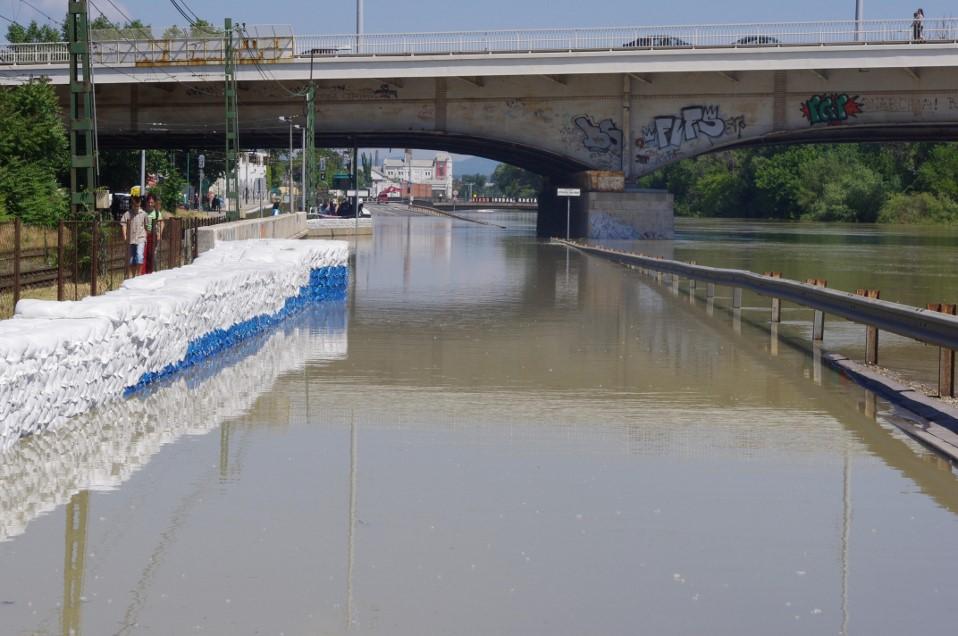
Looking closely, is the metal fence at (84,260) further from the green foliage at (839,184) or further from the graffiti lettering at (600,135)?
the green foliage at (839,184)

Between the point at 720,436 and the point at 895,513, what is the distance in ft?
8.88

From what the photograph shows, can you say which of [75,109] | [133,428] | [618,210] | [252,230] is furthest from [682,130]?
[133,428]

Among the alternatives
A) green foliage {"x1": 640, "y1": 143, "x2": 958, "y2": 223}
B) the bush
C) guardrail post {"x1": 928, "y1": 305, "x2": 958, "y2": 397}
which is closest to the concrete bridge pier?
guardrail post {"x1": 928, "y1": 305, "x2": 958, "y2": 397}

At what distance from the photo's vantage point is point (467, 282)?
3209 centimetres

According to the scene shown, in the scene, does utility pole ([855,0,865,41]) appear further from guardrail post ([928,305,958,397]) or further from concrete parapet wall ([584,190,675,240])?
guardrail post ([928,305,958,397])

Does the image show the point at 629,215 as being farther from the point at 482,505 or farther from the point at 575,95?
the point at 482,505

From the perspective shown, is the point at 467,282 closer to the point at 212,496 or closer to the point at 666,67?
the point at 212,496

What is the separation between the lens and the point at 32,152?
5906 cm

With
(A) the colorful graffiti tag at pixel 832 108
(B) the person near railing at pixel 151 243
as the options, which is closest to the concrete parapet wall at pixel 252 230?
(B) the person near railing at pixel 151 243

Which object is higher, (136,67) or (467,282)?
(136,67)

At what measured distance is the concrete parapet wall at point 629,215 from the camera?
2712 inches

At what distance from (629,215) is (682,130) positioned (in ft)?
15.3

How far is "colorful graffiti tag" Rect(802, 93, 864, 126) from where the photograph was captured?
65562mm

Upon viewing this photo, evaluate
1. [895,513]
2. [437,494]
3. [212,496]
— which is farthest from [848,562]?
[212,496]
